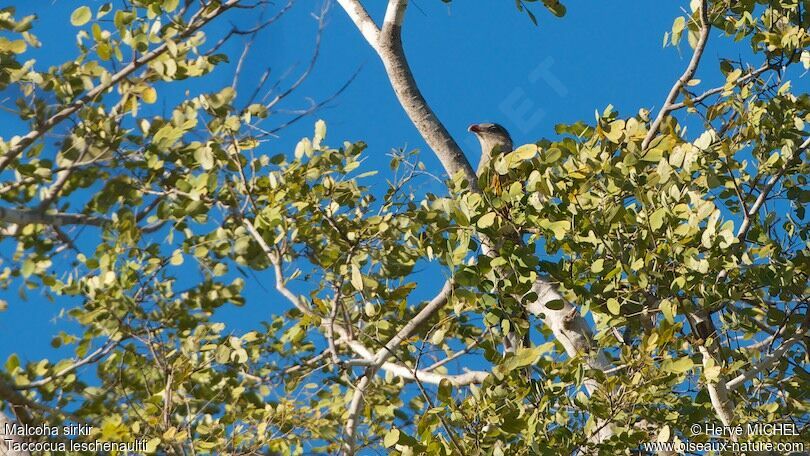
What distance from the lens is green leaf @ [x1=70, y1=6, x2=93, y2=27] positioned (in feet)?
15.0

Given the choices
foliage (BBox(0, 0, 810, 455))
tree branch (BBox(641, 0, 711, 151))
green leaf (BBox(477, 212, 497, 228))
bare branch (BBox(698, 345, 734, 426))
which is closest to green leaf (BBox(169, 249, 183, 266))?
foliage (BBox(0, 0, 810, 455))

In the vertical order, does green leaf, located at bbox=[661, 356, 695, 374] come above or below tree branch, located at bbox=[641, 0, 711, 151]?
below

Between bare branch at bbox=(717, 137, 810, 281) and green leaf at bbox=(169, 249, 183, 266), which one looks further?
green leaf at bbox=(169, 249, 183, 266)

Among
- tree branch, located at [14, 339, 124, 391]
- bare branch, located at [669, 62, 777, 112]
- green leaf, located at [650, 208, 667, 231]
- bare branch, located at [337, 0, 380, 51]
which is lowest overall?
green leaf, located at [650, 208, 667, 231]

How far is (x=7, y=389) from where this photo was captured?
→ 4.44 m

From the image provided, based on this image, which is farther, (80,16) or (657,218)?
(80,16)

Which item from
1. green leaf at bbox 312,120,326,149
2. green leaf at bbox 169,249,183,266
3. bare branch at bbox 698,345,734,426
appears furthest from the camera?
green leaf at bbox 169,249,183,266

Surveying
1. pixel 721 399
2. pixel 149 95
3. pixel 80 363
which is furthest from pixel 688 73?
pixel 80 363

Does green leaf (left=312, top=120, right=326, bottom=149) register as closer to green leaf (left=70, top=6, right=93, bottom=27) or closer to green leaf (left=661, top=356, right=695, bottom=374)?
green leaf (left=70, top=6, right=93, bottom=27)

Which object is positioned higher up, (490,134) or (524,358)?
(490,134)

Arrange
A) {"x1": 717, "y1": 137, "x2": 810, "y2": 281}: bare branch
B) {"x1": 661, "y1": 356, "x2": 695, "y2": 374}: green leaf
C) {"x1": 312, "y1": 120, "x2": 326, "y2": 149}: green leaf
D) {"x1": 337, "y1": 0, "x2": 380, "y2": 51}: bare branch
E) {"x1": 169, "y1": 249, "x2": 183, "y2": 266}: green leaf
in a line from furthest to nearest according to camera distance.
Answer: {"x1": 337, "y1": 0, "x2": 380, "y2": 51}: bare branch
{"x1": 169, "y1": 249, "x2": 183, "y2": 266}: green leaf
{"x1": 312, "y1": 120, "x2": 326, "y2": 149}: green leaf
{"x1": 717, "y1": 137, "x2": 810, "y2": 281}: bare branch
{"x1": 661, "y1": 356, "x2": 695, "y2": 374}: green leaf

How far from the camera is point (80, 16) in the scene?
4.58 metres

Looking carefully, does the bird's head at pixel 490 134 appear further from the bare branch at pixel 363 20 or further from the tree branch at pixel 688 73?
the tree branch at pixel 688 73

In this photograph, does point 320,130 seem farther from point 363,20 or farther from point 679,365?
point 679,365
